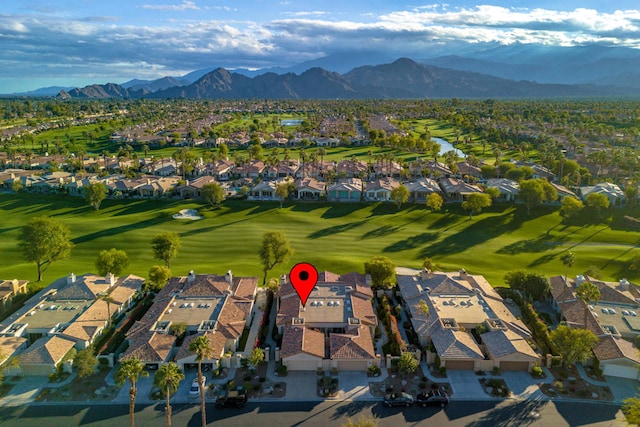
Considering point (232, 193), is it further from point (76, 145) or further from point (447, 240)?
point (76, 145)

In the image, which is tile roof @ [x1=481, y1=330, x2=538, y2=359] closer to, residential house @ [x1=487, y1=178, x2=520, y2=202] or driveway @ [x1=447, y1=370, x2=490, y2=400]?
driveway @ [x1=447, y1=370, x2=490, y2=400]

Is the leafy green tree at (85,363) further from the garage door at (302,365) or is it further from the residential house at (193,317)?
the garage door at (302,365)

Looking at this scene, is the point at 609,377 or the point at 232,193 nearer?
the point at 609,377

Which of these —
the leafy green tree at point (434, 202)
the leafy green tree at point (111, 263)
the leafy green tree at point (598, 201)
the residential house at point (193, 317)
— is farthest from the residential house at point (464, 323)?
the leafy green tree at point (598, 201)

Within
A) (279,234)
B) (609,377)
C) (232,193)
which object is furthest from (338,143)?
(609,377)

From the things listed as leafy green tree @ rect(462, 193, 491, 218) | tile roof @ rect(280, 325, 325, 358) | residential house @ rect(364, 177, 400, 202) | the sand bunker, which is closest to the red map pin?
tile roof @ rect(280, 325, 325, 358)

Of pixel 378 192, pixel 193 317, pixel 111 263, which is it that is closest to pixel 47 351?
pixel 193 317
